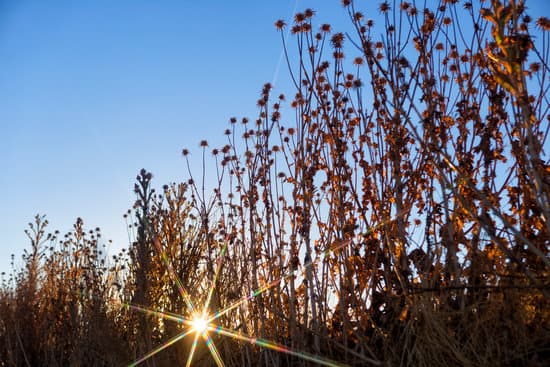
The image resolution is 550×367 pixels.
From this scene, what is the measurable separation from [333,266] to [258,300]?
533 millimetres

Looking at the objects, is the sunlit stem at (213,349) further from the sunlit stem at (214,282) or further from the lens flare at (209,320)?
the sunlit stem at (214,282)

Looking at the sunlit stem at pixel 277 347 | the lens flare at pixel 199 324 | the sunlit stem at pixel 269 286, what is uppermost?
the sunlit stem at pixel 269 286

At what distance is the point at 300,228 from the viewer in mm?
3018

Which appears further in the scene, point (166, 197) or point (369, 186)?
point (166, 197)

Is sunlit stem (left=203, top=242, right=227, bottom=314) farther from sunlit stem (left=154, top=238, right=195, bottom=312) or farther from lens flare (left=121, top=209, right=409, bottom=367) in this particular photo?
sunlit stem (left=154, top=238, right=195, bottom=312)

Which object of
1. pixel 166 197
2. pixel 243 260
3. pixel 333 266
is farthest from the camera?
pixel 166 197

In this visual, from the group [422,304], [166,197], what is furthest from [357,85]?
[166,197]

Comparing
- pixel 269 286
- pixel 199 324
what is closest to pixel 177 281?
pixel 199 324

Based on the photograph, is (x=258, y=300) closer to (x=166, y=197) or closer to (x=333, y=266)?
(x=333, y=266)

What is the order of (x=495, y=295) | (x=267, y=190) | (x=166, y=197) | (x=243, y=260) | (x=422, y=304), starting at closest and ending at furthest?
(x=422, y=304), (x=495, y=295), (x=267, y=190), (x=243, y=260), (x=166, y=197)

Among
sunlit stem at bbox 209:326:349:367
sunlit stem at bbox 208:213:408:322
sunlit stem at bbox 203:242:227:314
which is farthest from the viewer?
sunlit stem at bbox 203:242:227:314

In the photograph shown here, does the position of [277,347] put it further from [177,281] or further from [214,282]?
[177,281]

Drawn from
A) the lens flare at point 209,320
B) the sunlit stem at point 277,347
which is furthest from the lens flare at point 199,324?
the sunlit stem at point 277,347

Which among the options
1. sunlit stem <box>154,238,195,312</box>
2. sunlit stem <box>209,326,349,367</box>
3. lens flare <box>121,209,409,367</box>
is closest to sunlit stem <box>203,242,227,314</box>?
lens flare <box>121,209,409,367</box>
